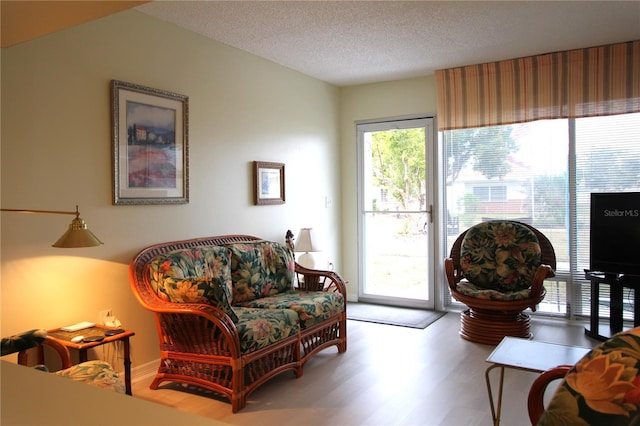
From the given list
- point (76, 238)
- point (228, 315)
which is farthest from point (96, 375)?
point (228, 315)

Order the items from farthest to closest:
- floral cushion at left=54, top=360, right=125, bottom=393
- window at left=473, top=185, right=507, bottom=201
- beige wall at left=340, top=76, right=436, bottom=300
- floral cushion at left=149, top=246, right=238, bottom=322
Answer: beige wall at left=340, top=76, right=436, bottom=300, window at left=473, top=185, right=507, bottom=201, floral cushion at left=149, top=246, right=238, bottom=322, floral cushion at left=54, top=360, right=125, bottom=393

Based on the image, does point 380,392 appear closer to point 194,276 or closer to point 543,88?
point 194,276

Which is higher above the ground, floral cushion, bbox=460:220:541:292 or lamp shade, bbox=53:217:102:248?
lamp shade, bbox=53:217:102:248

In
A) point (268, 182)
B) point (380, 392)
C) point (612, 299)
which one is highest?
point (268, 182)

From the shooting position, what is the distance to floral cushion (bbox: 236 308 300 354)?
2.95 meters

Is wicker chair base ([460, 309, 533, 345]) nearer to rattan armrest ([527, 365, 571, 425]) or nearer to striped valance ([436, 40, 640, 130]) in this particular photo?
striped valance ([436, 40, 640, 130])

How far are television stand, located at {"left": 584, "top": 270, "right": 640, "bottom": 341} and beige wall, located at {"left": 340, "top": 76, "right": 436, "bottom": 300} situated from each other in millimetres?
2440

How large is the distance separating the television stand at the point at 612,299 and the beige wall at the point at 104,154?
9.38 feet

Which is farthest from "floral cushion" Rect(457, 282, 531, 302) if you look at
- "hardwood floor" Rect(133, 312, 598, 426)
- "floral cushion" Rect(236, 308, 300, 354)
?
"floral cushion" Rect(236, 308, 300, 354)

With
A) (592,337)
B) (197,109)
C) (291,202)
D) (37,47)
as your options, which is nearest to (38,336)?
(37,47)

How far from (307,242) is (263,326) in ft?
5.74

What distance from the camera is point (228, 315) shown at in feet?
9.65

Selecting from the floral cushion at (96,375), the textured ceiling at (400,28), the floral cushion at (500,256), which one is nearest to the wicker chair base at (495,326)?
the floral cushion at (500,256)

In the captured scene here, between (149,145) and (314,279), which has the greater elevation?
(149,145)
